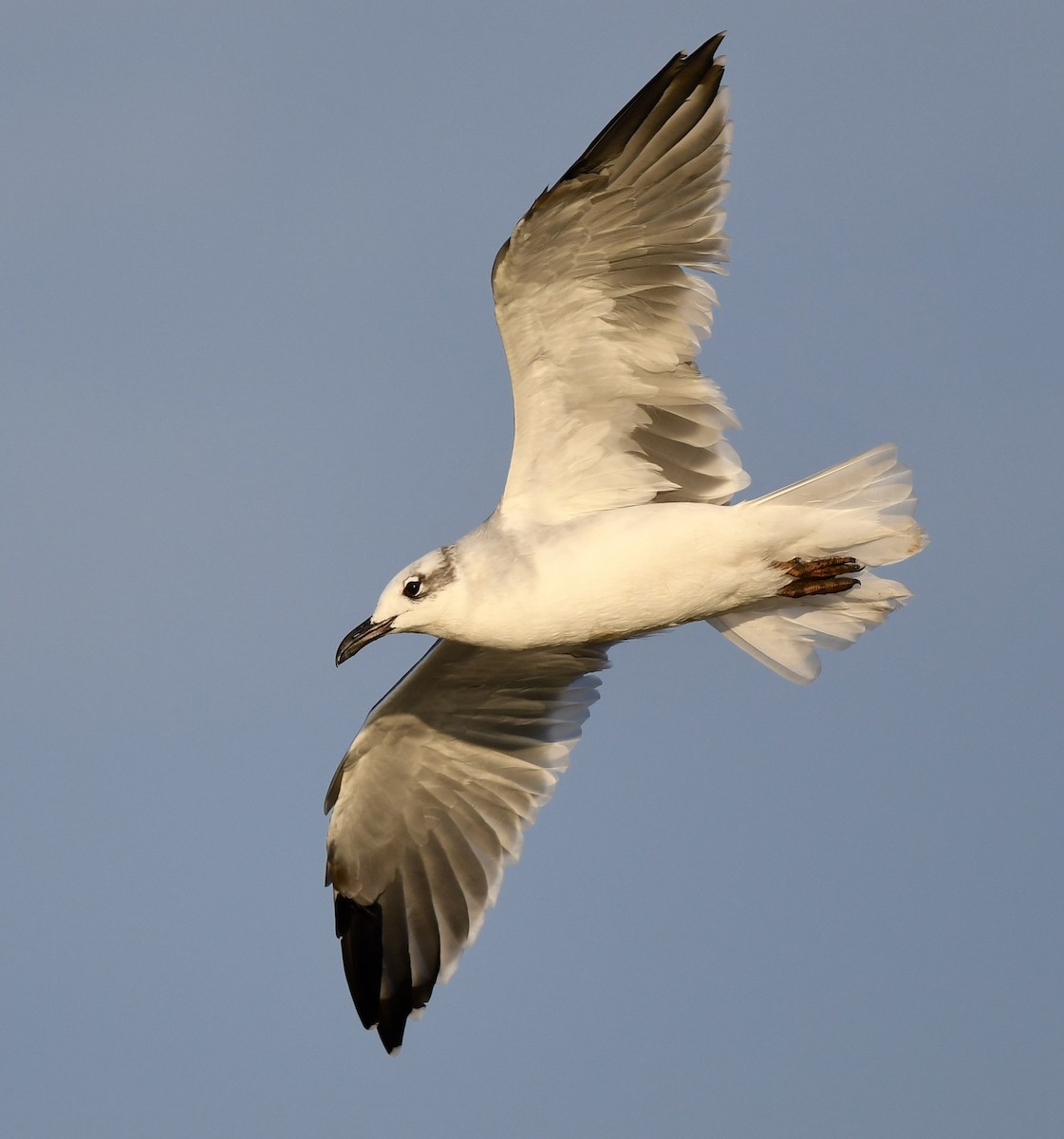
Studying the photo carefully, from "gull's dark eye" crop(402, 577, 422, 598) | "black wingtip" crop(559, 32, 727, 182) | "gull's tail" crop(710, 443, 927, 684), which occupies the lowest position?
"gull's dark eye" crop(402, 577, 422, 598)

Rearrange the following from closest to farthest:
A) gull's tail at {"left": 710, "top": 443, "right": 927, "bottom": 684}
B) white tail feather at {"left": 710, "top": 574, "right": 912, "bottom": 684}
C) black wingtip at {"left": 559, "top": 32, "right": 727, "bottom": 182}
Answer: black wingtip at {"left": 559, "top": 32, "right": 727, "bottom": 182}, gull's tail at {"left": 710, "top": 443, "right": 927, "bottom": 684}, white tail feather at {"left": 710, "top": 574, "right": 912, "bottom": 684}

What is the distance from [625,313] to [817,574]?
1.56 m

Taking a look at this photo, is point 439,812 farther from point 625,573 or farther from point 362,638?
point 625,573

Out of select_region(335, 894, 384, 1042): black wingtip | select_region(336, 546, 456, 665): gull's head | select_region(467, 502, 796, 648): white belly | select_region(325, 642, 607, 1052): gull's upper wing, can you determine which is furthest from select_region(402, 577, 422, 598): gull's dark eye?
select_region(335, 894, 384, 1042): black wingtip

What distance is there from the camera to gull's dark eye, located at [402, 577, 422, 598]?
28.2 ft

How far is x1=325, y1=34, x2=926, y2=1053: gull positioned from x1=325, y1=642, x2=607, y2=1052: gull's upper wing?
0.44 m

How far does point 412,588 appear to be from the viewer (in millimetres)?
8617

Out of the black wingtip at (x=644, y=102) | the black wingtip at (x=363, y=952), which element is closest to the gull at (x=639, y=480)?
the black wingtip at (x=644, y=102)

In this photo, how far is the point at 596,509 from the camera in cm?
887

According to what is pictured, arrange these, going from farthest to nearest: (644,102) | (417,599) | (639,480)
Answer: (639,480), (417,599), (644,102)

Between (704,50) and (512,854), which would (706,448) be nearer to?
(704,50)

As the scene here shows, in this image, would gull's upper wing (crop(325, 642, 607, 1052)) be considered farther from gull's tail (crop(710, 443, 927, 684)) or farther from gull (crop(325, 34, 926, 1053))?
gull's tail (crop(710, 443, 927, 684))

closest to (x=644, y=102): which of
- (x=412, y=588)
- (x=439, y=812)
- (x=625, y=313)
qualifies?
(x=625, y=313)

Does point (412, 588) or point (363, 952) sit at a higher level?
point (412, 588)
